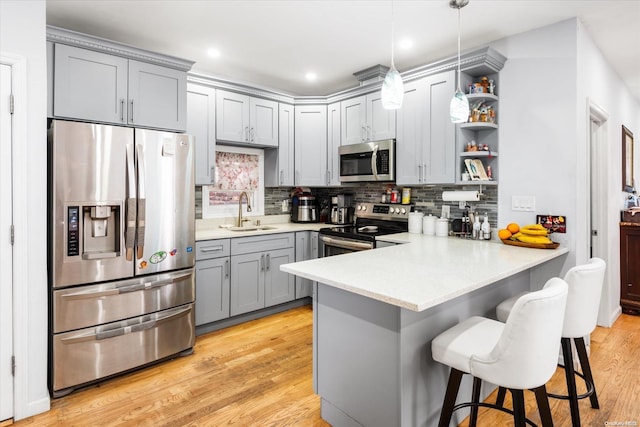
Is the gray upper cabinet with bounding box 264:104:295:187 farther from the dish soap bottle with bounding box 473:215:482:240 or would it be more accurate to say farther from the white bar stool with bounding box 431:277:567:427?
the white bar stool with bounding box 431:277:567:427

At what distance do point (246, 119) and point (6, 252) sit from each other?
240 centimetres

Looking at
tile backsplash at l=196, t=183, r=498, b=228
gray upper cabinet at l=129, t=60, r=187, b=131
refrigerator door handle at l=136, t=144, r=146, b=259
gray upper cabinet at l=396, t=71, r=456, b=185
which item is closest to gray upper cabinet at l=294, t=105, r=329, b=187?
tile backsplash at l=196, t=183, r=498, b=228

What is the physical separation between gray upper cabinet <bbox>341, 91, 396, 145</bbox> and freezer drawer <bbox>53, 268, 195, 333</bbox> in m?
2.23

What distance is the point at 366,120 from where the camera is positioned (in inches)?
153

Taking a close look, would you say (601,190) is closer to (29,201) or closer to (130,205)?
(130,205)

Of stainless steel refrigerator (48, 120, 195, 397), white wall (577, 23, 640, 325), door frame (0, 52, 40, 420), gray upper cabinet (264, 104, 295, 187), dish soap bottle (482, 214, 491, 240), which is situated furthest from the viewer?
gray upper cabinet (264, 104, 295, 187)

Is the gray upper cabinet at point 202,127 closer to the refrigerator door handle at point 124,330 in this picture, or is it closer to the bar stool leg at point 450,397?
the refrigerator door handle at point 124,330

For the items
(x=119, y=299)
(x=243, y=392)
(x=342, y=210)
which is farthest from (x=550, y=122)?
(x=119, y=299)

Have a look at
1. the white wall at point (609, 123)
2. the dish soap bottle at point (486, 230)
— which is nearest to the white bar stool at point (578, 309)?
the dish soap bottle at point (486, 230)

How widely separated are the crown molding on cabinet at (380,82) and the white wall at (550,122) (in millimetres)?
217

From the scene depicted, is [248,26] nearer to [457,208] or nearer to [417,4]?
[417,4]

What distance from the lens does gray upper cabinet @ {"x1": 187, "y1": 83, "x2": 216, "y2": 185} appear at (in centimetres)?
344

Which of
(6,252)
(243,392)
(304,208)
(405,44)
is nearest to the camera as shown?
(6,252)

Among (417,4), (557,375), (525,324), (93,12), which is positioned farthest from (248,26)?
(557,375)
